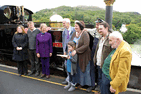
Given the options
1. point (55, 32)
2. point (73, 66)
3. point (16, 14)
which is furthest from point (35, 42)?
point (16, 14)

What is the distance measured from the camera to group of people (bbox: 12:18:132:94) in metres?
1.90

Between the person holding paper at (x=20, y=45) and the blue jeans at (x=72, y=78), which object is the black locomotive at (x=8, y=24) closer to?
the person holding paper at (x=20, y=45)

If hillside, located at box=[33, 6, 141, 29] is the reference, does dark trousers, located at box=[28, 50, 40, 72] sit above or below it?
below

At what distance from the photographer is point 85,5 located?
103 m

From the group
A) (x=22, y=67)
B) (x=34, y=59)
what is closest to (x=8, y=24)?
(x=22, y=67)

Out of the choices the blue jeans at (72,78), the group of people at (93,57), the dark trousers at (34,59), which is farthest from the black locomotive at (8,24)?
the blue jeans at (72,78)

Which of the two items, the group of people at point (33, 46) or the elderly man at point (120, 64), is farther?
the group of people at point (33, 46)

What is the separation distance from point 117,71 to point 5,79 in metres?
3.95

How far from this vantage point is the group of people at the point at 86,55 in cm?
190

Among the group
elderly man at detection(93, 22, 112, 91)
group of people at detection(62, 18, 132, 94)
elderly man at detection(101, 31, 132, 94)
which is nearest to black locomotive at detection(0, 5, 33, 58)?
group of people at detection(62, 18, 132, 94)

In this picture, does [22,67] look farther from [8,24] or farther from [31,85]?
[8,24]

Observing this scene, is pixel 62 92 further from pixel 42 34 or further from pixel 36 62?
pixel 42 34

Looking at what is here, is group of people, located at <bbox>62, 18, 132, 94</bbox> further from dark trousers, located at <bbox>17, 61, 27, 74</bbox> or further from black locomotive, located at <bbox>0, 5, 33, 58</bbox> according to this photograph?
black locomotive, located at <bbox>0, 5, 33, 58</bbox>

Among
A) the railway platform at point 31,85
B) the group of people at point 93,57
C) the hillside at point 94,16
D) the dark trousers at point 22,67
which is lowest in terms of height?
the railway platform at point 31,85
